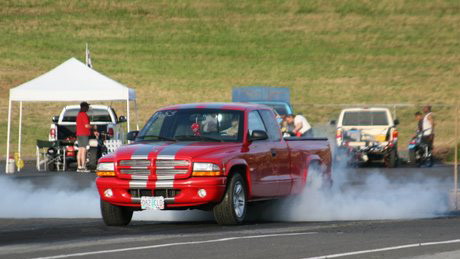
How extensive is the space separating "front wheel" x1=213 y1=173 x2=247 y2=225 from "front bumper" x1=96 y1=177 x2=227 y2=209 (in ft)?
0.34

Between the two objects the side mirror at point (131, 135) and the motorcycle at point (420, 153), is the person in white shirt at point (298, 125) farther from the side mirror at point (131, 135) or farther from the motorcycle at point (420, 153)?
the side mirror at point (131, 135)

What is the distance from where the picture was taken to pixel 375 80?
6044cm

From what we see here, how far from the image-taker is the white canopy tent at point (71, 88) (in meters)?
29.3

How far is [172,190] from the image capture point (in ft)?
48.9

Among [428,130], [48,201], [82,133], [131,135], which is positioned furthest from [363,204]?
[428,130]

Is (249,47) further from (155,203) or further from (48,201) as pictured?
(155,203)

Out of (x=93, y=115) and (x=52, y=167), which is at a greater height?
(x=93, y=115)

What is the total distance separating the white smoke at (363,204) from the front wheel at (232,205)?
1.64m

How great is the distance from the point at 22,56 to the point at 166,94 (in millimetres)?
9625

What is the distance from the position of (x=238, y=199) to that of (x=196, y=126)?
4.07 ft

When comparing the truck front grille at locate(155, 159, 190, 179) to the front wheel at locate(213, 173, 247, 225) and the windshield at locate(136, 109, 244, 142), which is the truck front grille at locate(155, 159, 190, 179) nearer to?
the front wheel at locate(213, 173, 247, 225)

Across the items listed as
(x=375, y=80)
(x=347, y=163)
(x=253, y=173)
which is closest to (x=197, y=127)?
(x=253, y=173)

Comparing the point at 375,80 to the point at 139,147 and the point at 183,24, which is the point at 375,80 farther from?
the point at 139,147

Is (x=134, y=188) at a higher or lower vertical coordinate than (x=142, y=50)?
lower
